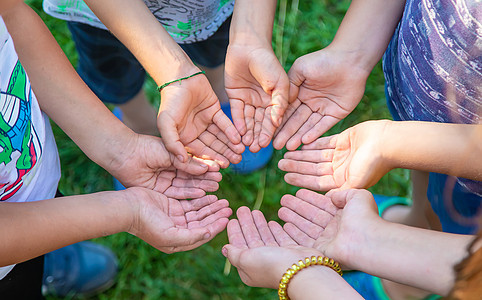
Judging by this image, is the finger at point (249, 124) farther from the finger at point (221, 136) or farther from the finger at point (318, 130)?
the finger at point (318, 130)

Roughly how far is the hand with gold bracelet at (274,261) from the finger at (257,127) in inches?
9.5

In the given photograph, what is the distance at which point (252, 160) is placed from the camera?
2.09 meters

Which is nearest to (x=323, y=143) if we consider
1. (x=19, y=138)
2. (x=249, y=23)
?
(x=249, y=23)

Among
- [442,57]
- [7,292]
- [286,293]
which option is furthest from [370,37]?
[7,292]

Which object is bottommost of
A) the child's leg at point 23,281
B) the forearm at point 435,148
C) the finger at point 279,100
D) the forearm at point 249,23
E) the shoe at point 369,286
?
the shoe at point 369,286

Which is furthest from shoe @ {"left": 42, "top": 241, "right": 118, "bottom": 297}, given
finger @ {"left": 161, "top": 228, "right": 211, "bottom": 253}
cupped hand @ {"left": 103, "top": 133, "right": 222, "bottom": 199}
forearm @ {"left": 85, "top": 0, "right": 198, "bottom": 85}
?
forearm @ {"left": 85, "top": 0, "right": 198, "bottom": 85}

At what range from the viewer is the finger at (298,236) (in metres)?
1.38

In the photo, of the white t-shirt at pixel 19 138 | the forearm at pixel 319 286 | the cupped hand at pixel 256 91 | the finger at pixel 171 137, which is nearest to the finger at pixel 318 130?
the cupped hand at pixel 256 91

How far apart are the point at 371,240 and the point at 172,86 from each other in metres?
0.83

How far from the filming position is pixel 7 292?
1.32m

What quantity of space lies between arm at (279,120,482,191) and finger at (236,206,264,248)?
0.69 ft

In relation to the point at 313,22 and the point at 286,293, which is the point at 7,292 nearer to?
the point at 286,293

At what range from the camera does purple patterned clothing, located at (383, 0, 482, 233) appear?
3.40 ft

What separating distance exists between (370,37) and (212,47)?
0.63 m
